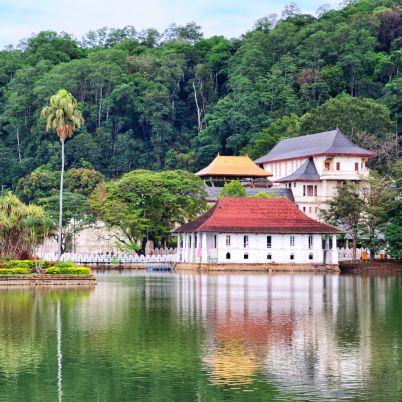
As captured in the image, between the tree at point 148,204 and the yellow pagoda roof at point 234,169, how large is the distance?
20.7m

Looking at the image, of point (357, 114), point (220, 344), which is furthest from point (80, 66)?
point (220, 344)

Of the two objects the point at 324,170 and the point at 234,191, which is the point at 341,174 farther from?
the point at 234,191

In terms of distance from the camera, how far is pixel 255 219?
84812mm

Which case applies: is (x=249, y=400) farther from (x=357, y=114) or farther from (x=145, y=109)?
(x=145, y=109)

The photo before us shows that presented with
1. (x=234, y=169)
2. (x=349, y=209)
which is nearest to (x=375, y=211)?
(x=349, y=209)

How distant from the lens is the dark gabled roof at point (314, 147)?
10559cm

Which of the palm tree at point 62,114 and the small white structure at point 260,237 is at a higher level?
the palm tree at point 62,114

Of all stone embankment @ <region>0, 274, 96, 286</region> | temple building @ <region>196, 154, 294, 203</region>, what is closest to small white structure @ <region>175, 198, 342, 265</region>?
stone embankment @ <region>0, 274, 96, 286</region>

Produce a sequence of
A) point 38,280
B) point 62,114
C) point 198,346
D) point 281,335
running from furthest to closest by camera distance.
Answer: point 62,114 < point 38,280 < point 281,335 < point 198,346

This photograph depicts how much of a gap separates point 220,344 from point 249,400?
859cm

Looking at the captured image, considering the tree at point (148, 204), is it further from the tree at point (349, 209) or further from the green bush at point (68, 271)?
the green bush at point (68, 271)

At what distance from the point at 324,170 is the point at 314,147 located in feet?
15.9

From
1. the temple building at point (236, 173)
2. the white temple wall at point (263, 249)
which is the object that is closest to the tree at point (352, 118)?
the temple building at point (236, 173)

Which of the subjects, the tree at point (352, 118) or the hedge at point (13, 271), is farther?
the tree at point (352, 118)
